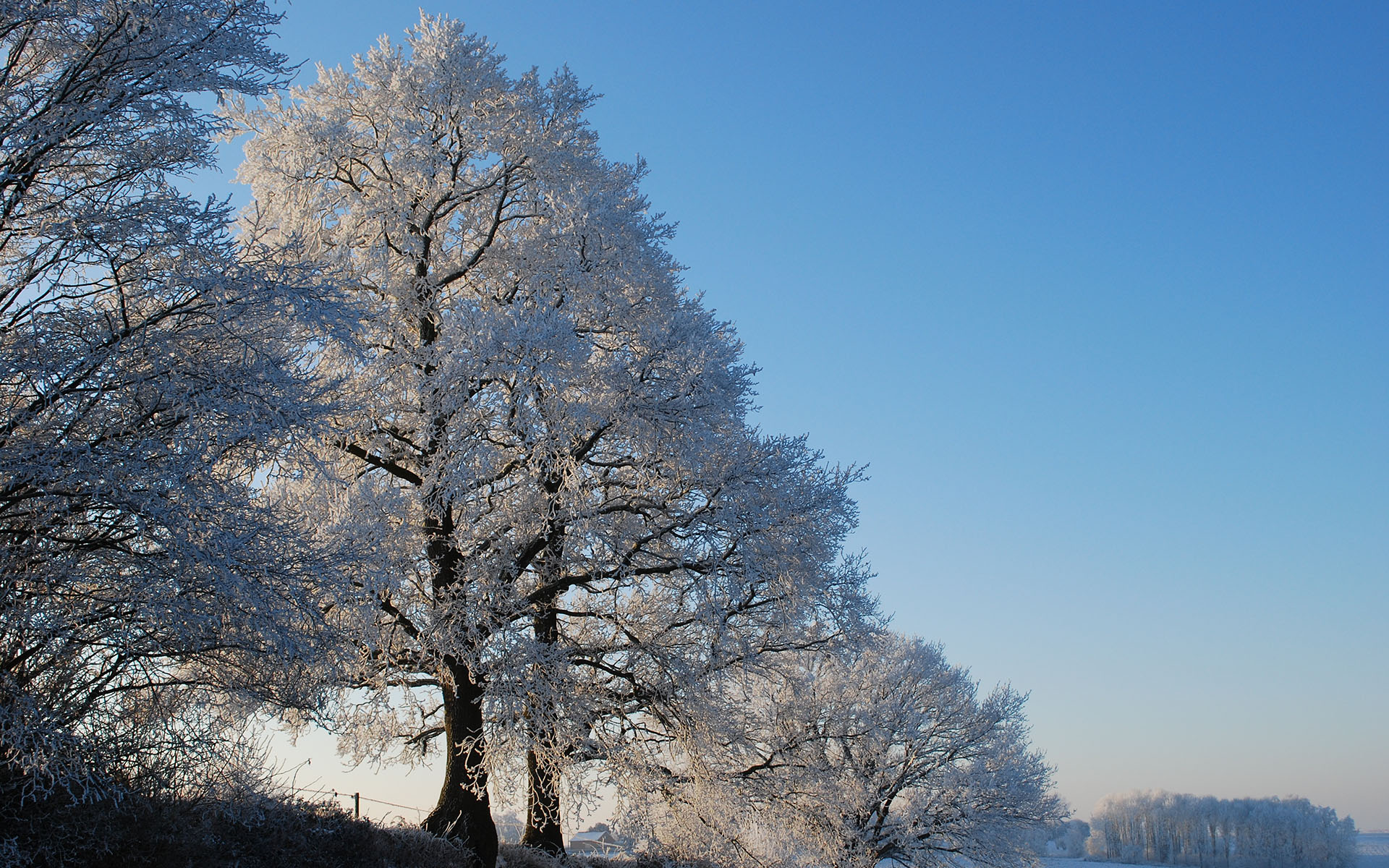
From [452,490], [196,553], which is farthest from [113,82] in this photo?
[452,490]

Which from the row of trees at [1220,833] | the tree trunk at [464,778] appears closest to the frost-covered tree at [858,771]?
the tree trunk at [464,778]

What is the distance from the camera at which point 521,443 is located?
1154cm

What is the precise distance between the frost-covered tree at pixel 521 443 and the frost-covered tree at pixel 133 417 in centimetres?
242

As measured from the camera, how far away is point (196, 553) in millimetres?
6762

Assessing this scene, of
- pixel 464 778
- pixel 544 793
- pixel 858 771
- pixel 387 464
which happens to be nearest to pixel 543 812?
pixel 544 793

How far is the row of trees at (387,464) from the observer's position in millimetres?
7023

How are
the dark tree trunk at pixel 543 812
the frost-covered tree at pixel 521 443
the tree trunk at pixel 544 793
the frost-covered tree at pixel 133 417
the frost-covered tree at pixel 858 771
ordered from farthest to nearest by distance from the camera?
the frost-covered tree at pixel 858 771 < the dark tree trunk at pixel 543 812 < the tree trunk at pixel 544 793 < the frost-covered tree at pixel 521 443 < the frost-covered tree at pixel 133 417

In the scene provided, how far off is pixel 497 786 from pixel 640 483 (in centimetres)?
468

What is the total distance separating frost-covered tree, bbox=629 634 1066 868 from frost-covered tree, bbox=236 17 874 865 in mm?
1585

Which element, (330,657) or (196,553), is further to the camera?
(330,657)

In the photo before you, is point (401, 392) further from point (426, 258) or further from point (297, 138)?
point (297, 138)

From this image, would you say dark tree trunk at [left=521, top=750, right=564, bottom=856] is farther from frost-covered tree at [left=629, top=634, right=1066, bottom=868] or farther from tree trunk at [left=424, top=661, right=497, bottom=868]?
frost-covered tree at [left=629, top=634, right=1066, bottom=868]

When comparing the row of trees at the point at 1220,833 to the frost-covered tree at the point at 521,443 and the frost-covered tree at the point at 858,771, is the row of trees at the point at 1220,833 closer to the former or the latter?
the frost-covered tree at the point at 858,771

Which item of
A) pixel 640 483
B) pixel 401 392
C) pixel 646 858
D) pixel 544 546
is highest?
pixel 401 392
